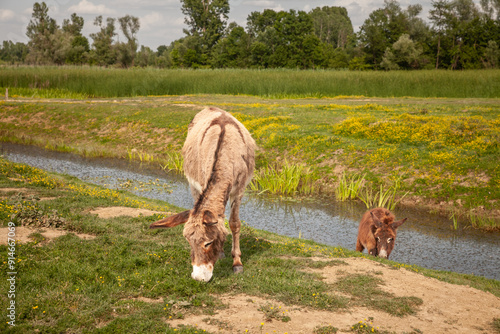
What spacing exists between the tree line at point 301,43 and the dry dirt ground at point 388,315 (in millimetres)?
51112

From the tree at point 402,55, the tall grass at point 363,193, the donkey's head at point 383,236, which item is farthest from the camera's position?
the tree at point 402,55

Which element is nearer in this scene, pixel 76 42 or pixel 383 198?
pixel 383 198

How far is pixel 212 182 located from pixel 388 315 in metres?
2.89

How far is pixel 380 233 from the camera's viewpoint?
8602mm

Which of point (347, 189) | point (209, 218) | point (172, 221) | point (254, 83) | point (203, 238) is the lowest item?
point (347, 189)

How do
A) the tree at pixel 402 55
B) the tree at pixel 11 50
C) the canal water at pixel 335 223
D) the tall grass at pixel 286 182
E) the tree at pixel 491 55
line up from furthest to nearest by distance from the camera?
the tree at pixel 11 50, the tree at pixel 402 55, the tree at pixel 491 55, the tall grass at pixel 286 182, the canal water at pixel 335 223

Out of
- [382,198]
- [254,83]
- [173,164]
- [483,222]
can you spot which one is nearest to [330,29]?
[254,83]

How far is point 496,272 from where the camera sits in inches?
364

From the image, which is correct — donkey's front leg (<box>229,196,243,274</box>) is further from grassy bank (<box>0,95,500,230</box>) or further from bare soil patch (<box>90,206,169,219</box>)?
grassy bank (<box>0,95,500,230</box>)

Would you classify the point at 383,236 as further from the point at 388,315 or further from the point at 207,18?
the point at 207,18

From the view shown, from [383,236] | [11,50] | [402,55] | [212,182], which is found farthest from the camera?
[11,50]

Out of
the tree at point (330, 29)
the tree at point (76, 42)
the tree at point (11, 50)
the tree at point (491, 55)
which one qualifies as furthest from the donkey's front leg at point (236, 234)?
the tree at point (11, 50)

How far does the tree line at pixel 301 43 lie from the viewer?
5587 centimetres

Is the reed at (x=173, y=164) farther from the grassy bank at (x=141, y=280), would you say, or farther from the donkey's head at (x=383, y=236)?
the donkey's head at (x=383, y=236)
